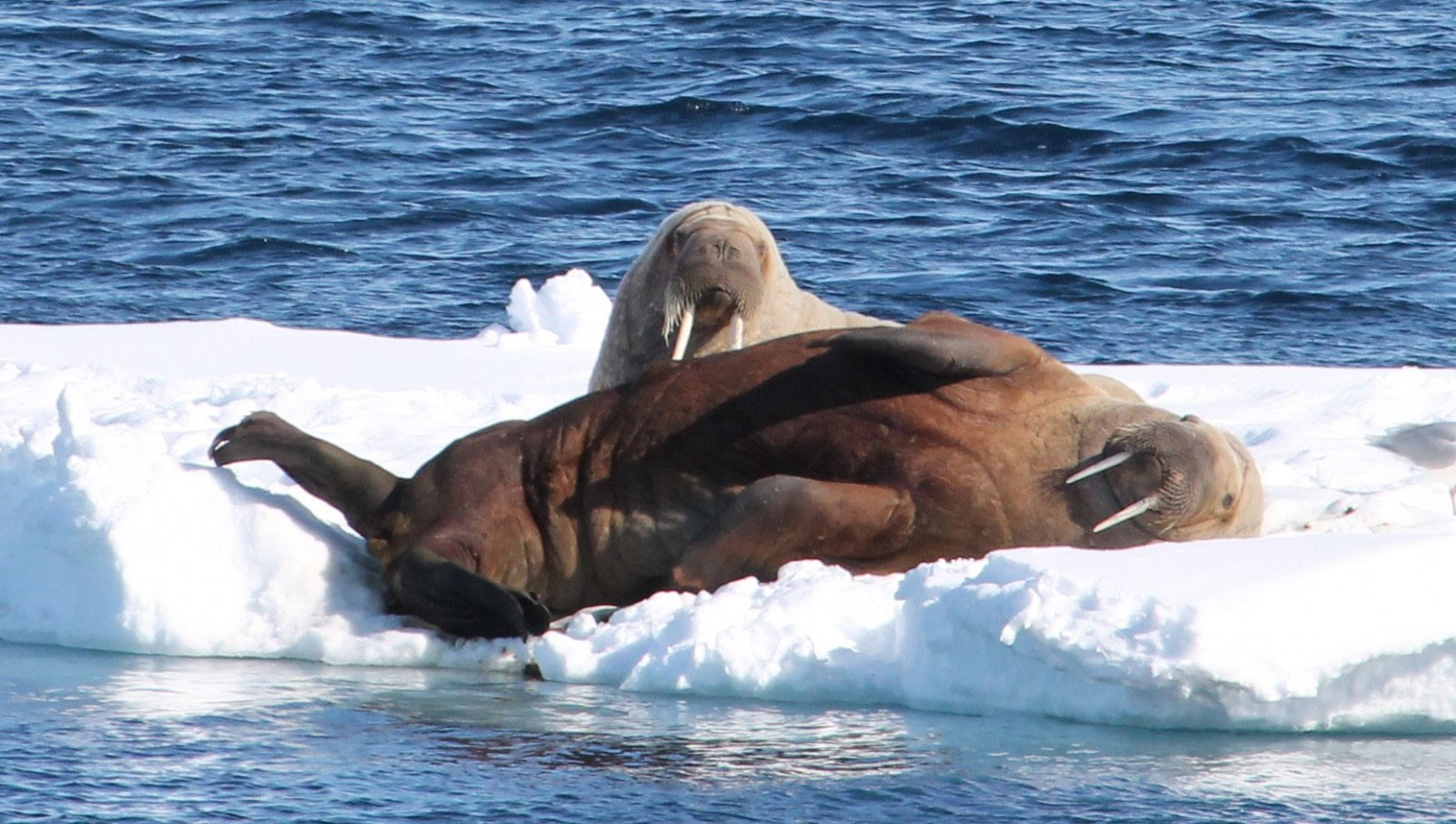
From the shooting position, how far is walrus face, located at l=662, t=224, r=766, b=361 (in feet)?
22.6

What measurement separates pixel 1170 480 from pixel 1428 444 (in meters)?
2.13

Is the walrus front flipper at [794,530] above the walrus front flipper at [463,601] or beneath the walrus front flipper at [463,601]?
above

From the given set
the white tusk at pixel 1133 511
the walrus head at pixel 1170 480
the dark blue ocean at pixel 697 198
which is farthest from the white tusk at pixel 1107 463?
the dark blue ocean at pixel 697 198

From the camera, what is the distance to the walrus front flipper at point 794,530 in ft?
17.6

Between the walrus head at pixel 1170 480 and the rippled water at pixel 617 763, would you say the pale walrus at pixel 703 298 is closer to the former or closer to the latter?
the walrus head at pixel 1170 480

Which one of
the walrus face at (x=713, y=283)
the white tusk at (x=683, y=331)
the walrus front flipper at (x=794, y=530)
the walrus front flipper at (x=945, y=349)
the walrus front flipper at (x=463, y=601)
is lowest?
the walrus front flipper at (x=463, y=601)

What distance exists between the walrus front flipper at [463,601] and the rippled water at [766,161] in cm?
681

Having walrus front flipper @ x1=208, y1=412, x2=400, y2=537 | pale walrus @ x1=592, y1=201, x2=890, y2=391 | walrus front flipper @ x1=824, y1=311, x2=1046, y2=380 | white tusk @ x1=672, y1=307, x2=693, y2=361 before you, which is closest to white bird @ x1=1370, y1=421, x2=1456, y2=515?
pale walrus @ x1=592, y1=201, x2=890, y2=391

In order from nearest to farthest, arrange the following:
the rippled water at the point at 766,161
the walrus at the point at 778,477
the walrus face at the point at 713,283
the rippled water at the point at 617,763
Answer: the rippled water at the point at 617,763
the walrus at the point at 778,477
the walrus face at the point at 713,283
the rippled water at the point at 766,161

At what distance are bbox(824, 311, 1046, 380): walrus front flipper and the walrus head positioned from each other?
36 centimetres

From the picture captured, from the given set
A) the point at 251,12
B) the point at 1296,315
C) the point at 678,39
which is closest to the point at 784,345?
the point at 1296,315

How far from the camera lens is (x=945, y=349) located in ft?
18.1

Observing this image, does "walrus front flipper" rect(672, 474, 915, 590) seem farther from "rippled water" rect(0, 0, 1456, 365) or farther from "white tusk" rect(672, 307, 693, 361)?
"rippled water" rect(0, 0, 1456, 365)

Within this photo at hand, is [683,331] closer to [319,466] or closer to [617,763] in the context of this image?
[319,466]
